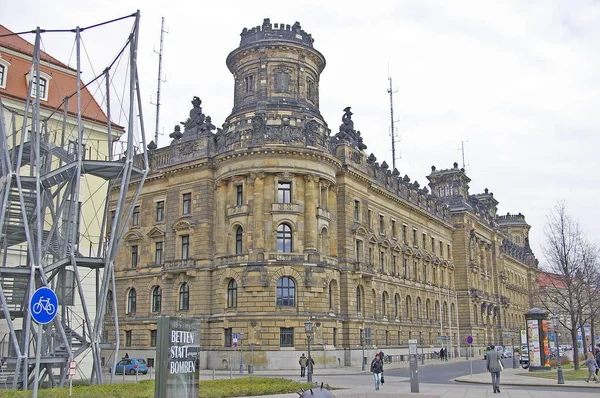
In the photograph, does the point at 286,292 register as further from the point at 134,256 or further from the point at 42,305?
the point at 42,305

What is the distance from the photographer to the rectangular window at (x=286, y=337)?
1845 inches

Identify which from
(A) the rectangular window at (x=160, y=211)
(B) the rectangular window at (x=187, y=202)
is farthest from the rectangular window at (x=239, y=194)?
(A) the rectangular window at (x=160, y=211)

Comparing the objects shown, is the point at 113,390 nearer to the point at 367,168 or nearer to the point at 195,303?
the point at 195,303

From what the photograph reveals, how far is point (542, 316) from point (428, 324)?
29368 millimetres

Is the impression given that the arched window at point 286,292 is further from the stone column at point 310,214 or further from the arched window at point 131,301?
the arched window at point 131,301

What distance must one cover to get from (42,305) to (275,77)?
142 ft

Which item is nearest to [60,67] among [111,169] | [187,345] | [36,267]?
A: [111,169]

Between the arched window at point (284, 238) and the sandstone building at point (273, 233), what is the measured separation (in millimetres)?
109

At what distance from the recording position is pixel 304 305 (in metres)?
47.5

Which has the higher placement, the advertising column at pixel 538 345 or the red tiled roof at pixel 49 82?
the red tiled roof at pixel 49 82

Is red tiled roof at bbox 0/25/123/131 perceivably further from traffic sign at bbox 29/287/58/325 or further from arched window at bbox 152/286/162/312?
traffic sign at bbox 29/287/58/325

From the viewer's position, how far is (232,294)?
1948 inches

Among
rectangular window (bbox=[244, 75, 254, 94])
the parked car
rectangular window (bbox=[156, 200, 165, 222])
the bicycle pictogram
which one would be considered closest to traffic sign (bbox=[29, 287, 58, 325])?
the bicycle pictogram

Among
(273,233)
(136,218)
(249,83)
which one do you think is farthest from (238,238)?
(249,83)
